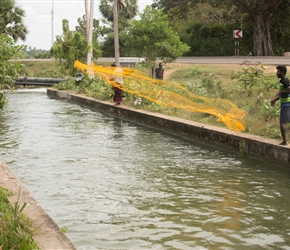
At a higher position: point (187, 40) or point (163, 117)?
point (187, 40)

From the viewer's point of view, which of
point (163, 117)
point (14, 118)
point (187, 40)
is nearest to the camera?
point (163, 117)

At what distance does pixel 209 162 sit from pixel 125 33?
14.0 meters

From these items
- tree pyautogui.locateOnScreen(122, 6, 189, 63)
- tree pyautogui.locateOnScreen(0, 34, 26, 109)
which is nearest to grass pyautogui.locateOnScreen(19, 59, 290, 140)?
tree pyautogui.locateOnScreen(122, 6, 189, 63)

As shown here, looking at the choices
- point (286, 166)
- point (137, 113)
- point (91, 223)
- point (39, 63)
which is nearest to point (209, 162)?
point (286, 166)

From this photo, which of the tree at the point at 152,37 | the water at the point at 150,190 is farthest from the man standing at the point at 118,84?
the water at the point at 150,190

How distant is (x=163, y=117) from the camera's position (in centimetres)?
1683

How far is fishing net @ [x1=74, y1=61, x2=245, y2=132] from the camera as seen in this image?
45.5 feet

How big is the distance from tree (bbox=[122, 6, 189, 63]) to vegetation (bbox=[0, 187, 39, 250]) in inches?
723

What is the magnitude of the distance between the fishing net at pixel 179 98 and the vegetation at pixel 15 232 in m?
8.06

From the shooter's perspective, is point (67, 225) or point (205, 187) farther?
point (205, 187)

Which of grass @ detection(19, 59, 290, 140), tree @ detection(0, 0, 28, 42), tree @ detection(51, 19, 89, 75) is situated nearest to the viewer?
grass @ detection(19, 59, 290, 140)

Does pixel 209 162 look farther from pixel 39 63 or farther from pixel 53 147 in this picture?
pixel 39 63

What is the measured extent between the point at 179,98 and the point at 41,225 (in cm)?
1137

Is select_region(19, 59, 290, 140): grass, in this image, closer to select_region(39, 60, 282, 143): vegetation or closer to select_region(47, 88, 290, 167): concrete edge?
select_region(39, 60, 282, 143): vegetation
